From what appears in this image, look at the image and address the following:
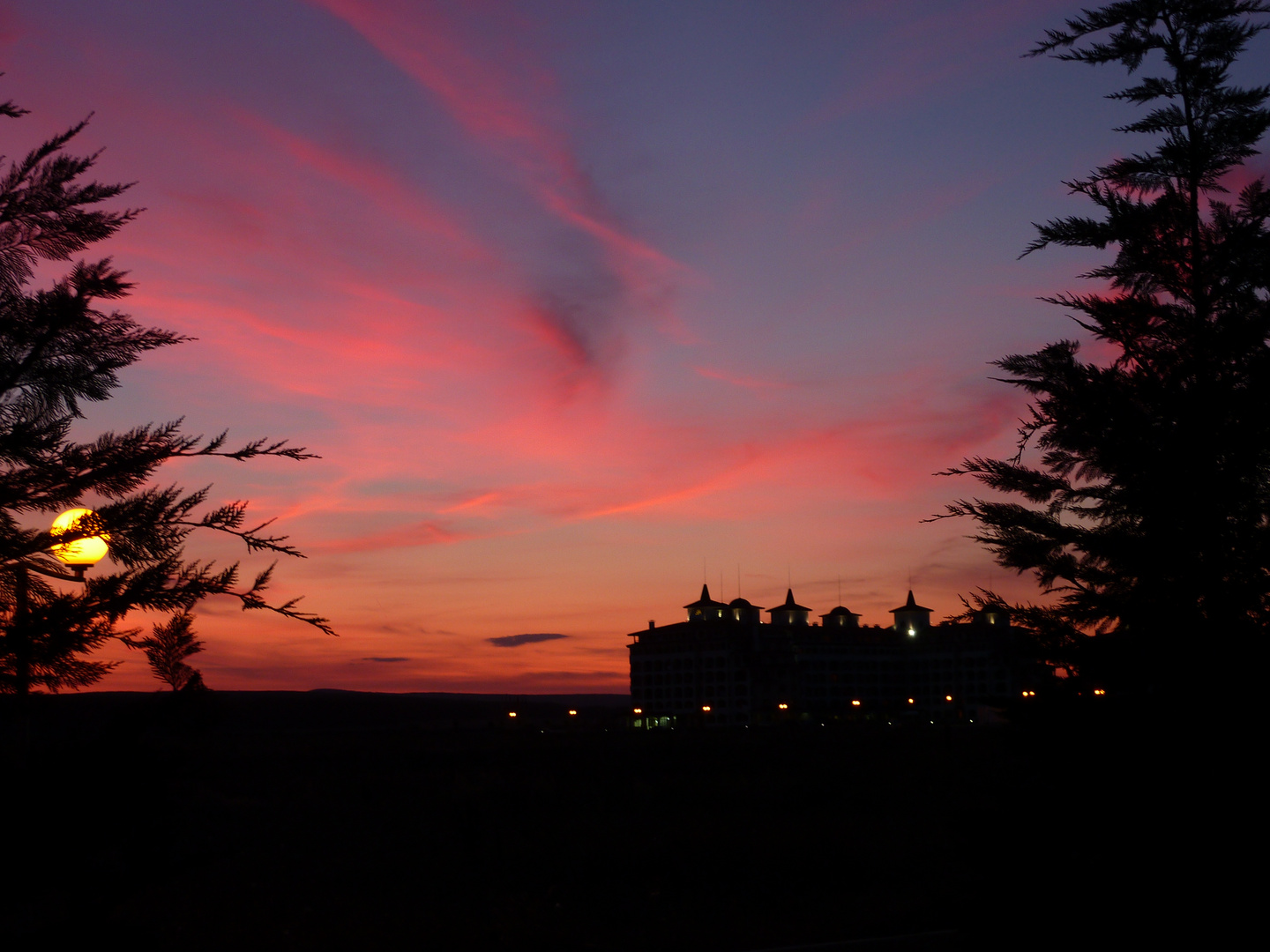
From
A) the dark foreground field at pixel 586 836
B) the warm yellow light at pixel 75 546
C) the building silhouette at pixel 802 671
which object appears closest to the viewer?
the dark foreground field at pixel 586 836

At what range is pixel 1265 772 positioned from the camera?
719 centimetres

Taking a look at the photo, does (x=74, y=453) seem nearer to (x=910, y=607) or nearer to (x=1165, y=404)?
(x=1165, y=404)

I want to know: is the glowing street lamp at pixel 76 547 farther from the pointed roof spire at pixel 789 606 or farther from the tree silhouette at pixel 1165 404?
the pointed roof spire at pixel 789 606

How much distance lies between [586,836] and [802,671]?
84077mm

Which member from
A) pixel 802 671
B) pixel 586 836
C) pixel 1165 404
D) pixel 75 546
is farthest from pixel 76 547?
pixel 802 671

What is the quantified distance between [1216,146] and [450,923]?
51.7ft

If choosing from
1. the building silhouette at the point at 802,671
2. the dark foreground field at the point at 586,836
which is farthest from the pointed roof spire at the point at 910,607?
the dark foreground field at the point at 586,836

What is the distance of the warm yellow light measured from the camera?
19.4ft

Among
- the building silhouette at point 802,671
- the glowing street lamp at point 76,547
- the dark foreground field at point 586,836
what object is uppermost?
the building silhouette at point 802,671

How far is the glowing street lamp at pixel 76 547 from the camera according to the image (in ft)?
19.4

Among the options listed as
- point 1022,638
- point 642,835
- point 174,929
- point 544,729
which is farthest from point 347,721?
point 1022,638

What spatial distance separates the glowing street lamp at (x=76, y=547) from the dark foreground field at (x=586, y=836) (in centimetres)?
90

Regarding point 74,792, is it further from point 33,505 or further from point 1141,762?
point 1141,762

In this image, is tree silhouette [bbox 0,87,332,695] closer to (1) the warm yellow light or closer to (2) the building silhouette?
(1) the warm yellow light
